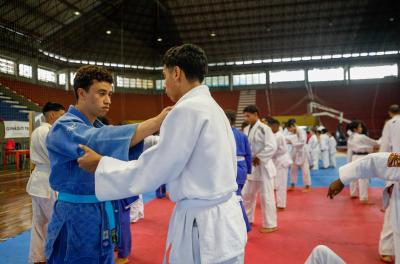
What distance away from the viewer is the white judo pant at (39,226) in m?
→ 3.32

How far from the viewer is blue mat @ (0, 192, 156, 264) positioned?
3584 mm

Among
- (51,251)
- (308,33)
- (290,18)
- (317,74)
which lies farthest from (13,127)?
(317,74)

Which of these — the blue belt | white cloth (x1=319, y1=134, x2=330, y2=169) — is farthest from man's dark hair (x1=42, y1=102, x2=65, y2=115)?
white cloth (x1=319, y1=134, x2=330, y2=169)

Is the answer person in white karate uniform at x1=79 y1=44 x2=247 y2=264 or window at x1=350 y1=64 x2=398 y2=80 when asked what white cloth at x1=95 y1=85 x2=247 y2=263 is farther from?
window at x1=350 y1=64 x2=398 y2=80

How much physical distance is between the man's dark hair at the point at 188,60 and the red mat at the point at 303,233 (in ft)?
8.94

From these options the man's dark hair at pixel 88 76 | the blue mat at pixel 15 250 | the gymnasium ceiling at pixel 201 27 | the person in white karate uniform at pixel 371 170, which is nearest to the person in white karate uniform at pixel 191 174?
the man's dark hair at pixel 88 76

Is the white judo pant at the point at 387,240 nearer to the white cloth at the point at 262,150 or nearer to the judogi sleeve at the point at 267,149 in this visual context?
the white cloth at the point at 262,150

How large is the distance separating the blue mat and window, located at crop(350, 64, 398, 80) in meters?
25.6

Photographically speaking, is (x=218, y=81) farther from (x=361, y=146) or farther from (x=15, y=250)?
(x=15, y=250)

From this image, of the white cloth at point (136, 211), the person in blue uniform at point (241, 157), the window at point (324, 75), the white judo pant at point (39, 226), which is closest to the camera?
the white judo pant at point (39, 226)

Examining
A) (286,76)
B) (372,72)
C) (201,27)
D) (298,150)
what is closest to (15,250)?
(298,150)

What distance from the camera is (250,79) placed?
26.7 m

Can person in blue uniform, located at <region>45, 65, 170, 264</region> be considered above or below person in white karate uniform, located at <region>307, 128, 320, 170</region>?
above

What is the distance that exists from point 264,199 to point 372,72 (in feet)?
78.6
